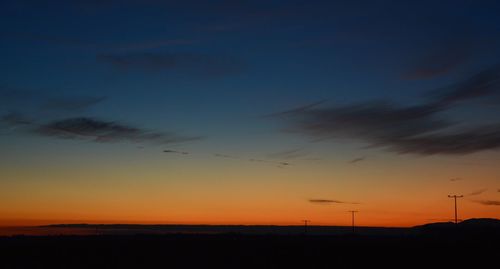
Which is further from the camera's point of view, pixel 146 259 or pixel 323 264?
pixel 146 259

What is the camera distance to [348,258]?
235 feet

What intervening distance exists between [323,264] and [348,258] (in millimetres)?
9527

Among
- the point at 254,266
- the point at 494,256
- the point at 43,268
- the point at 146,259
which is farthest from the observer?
the point at 494,256

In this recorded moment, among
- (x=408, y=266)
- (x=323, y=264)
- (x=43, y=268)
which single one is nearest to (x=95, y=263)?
(x=43, y=268)

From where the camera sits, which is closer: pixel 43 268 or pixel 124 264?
pixel 43 268

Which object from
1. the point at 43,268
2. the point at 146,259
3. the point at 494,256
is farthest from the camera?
the point at 494,256

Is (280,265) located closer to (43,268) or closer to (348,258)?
(348,258)

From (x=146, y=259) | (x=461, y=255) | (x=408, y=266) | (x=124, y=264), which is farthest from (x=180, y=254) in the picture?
(x=461, y=255)

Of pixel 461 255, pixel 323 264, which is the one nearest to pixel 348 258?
pixel 323 264

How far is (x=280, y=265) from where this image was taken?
201 ft

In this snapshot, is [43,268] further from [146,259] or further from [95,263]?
[146,259]

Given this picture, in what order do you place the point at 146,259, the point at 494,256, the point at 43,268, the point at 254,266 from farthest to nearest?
the point at 494,256 < the point at 146,259 < the point at 254,266 < the point at 43,268

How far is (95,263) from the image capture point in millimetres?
61906

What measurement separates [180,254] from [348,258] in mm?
21002
